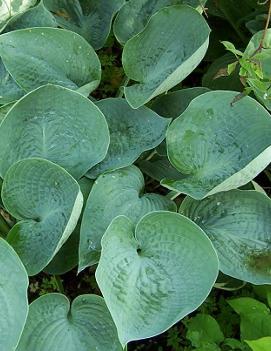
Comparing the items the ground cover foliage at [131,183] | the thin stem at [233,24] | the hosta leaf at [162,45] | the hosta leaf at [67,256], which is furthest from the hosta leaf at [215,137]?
the thin stem at [233,24]

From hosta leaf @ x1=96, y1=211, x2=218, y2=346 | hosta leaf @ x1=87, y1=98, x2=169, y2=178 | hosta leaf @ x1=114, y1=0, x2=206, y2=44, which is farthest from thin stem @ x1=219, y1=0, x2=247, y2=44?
hosta leaf @ x1=96, y1=211, x2=218, y2=346

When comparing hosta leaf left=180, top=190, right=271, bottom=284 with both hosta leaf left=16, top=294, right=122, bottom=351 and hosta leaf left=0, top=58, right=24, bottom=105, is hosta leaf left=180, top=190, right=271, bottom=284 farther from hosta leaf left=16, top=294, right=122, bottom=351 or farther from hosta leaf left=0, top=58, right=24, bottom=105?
hosta leaf left=0, top=58, right=24, bottom=105

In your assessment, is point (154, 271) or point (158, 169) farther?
point (158, 169)

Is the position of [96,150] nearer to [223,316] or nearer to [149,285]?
[149,285]

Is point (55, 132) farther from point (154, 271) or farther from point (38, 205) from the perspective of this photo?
point (154, 271)

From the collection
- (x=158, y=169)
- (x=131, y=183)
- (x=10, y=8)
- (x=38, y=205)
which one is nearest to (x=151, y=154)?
(x=158, y=169)

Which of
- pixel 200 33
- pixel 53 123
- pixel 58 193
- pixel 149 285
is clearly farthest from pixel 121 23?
pixel 149 285
